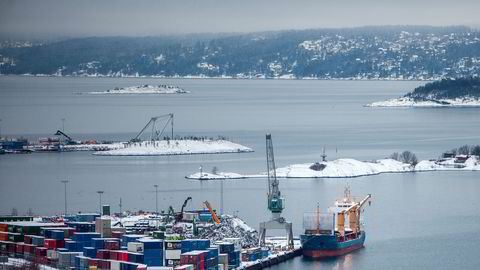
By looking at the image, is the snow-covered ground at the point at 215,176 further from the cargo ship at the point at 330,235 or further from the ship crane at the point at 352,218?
the cargo ship at the point at 330,235

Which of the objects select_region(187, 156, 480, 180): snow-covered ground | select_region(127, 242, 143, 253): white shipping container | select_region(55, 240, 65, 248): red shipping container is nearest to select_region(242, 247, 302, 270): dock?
select_region(127, 242, 143, 253): white shipping container

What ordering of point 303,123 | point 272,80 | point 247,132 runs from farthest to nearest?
point 272,80, point 303,123, point 247,132

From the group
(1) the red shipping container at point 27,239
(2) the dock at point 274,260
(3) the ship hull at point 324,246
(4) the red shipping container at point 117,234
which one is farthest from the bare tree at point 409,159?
(1) the red shipping container at point 27,239

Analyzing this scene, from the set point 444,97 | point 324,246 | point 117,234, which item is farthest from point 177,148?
point 444,97

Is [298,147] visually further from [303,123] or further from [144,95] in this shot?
[144,95]

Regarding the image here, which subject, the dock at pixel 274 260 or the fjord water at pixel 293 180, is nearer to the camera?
the dock at pixel 274 260

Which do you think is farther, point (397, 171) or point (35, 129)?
point (35, 129)

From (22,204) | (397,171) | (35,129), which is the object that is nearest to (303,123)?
(35,129)

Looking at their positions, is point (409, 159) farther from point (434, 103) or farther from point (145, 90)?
point (145, 90)
